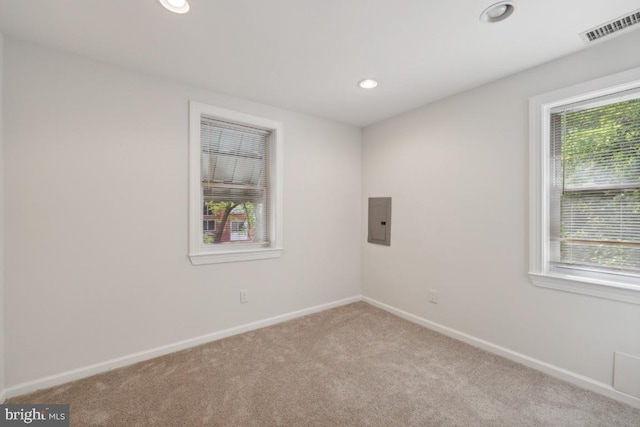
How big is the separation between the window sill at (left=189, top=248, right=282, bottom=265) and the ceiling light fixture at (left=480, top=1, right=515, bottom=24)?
251cm

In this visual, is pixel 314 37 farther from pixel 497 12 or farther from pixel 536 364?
pixel 536 364

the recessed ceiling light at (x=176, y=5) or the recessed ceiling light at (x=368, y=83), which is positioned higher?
the recessed ceiling light at (x=176, y=5)

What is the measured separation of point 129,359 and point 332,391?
64.0 inches

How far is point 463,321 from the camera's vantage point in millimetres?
2592

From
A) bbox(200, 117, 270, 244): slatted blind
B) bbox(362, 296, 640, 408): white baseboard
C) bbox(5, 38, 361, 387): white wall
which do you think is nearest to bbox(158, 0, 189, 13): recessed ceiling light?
bbox(5, 38, 361, 387): white wall

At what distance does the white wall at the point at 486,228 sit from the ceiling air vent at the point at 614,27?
10 cm

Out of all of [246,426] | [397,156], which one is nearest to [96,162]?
[246,426]

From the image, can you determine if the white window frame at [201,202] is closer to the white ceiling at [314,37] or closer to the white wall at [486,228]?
the white ceiling at [314,37]

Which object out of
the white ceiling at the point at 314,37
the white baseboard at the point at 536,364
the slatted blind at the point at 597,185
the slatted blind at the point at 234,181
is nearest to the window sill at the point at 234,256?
the slatted blind at the point at 234,181

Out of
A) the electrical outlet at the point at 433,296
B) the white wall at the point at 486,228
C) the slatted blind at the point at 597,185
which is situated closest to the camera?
the slatted blind at the point at 597,185

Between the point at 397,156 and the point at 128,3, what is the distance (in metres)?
2.64

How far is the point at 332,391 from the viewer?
1.89 metres

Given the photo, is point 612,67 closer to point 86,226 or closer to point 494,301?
point 494,301

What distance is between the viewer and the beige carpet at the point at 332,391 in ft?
5.39
